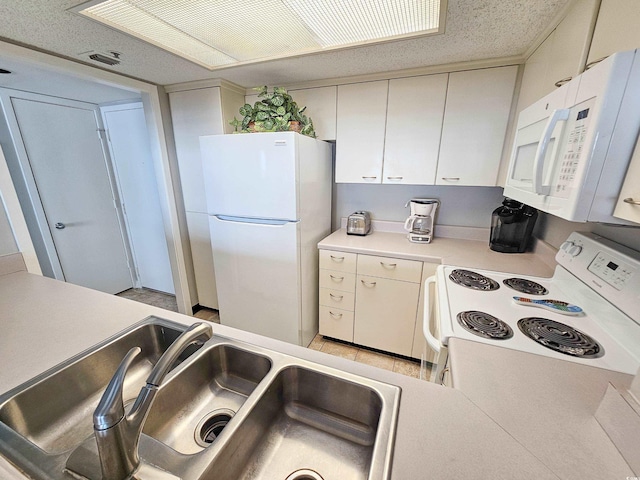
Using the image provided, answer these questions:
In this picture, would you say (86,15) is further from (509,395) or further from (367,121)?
(509,395)

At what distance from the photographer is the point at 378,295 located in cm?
189

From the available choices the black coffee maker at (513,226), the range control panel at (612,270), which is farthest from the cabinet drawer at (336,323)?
the range control panel at (612,270)

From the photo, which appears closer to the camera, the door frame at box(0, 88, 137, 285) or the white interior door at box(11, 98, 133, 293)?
the door frame at box(0, 88, 137, 285)

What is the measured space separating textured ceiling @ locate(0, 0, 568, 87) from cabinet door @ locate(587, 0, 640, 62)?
318 mm

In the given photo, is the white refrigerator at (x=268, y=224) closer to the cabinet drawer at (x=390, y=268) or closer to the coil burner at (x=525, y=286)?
the cabinet drawer at (x=390, y=268)

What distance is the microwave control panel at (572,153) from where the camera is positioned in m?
0.71

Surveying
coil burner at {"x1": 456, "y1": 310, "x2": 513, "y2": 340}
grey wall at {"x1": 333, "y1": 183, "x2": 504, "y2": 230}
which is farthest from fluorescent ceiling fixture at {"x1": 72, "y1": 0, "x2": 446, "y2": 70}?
coil burner at {"x1": 456, "y1": 310, "x2": 513, "y2": 340}

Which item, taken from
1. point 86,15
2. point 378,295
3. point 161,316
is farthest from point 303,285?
point 86,15

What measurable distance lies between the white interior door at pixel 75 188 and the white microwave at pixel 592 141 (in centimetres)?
355

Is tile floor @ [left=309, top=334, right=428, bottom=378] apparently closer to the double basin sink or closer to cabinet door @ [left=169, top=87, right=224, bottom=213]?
the double basin sink

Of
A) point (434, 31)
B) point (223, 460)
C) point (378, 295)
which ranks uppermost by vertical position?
point (434, 31)

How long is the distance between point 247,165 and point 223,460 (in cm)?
158

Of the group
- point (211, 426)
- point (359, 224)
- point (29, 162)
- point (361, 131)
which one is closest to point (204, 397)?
point (211, 426)

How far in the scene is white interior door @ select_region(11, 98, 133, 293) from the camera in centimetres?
229
